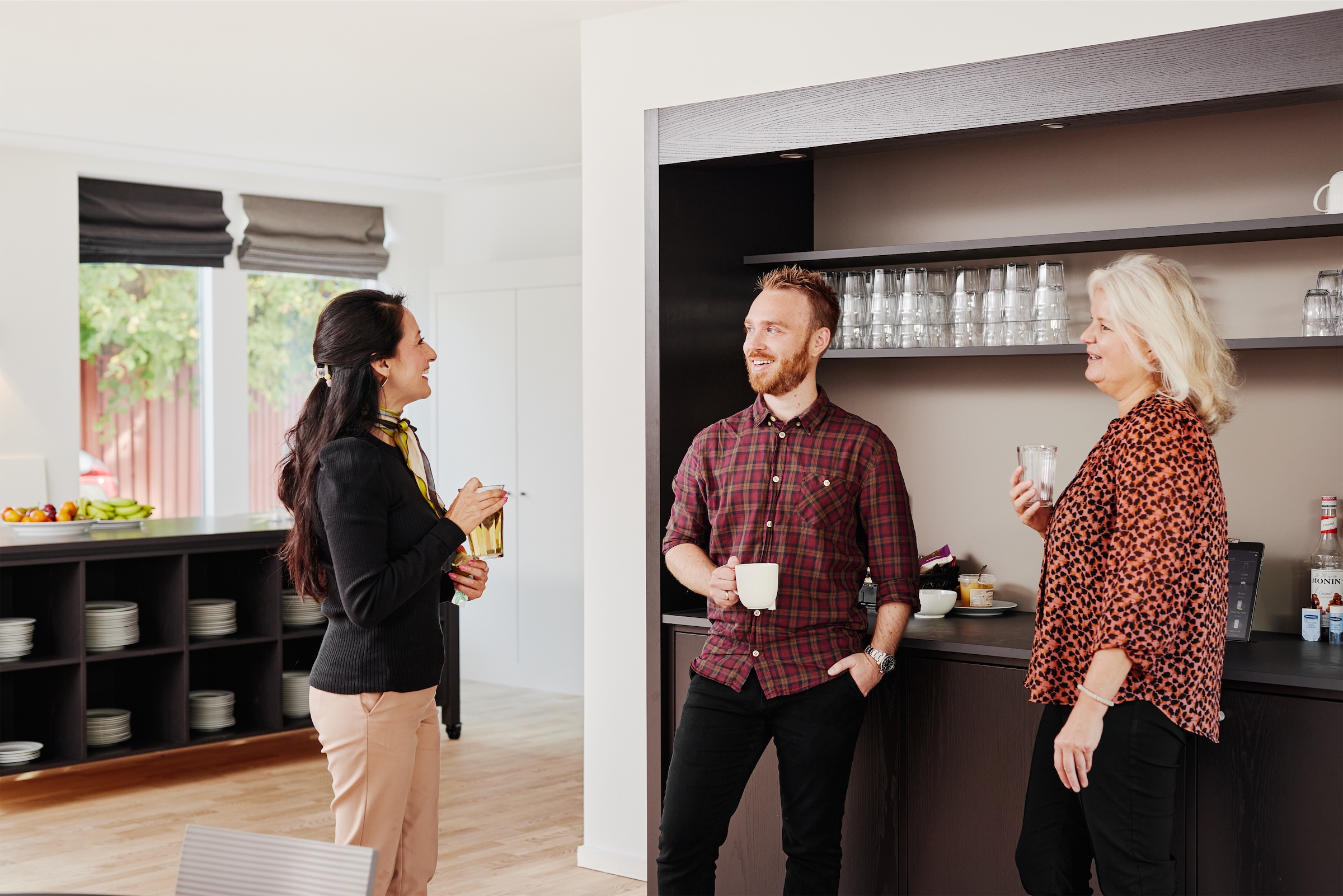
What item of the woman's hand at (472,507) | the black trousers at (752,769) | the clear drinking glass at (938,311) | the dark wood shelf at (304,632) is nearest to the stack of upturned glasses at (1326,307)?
the clear drinking glass at (938,311)

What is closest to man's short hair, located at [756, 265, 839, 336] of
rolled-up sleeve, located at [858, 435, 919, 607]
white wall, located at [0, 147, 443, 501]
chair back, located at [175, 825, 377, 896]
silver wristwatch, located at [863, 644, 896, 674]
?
rolled-up sleeve, located at [858, 435, 919, 607]

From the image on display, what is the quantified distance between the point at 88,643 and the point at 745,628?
3.05 m

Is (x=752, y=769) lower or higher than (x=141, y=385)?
lower

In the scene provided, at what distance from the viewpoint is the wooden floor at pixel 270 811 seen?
12.5 feet

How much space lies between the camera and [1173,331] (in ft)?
7.52

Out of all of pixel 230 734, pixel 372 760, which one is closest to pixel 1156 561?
pixel 372 760

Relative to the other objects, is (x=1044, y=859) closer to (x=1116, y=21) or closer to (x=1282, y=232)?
(x=1282, y=232)

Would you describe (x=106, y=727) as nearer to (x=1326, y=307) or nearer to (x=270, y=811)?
(x=270, y=811)

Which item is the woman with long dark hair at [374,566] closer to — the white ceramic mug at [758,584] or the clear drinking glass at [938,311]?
the white ceramic mug at [758,584]

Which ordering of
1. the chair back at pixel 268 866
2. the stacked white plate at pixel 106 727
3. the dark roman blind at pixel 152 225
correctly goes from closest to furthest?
the chair back at pixel 268 866 → the stacked white plate at pixel 106 727 → the dark roman blind at pixel 152 225

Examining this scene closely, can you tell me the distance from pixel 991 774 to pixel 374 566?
1.53m

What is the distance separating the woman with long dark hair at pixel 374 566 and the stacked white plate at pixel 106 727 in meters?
2.79

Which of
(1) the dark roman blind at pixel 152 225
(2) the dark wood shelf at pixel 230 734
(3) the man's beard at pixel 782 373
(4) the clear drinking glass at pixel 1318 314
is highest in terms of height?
(1) the dark roman blind at pixel 152 225

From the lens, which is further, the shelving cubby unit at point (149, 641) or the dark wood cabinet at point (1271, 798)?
the shelving cubby unit at point (149, 641)
